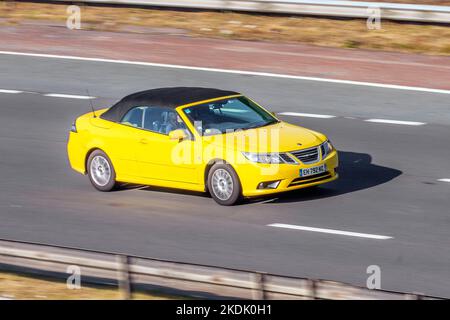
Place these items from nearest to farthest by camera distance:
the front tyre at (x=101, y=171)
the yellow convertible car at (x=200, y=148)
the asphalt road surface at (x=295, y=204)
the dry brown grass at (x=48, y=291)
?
1. the dry brown grass at (x=48, y=291)
2. the asphalt road surface at (x=295, y=204)
3. the yellow convertible car at (x=200, y=148)
4. the front tyre at (x=101, y=171)

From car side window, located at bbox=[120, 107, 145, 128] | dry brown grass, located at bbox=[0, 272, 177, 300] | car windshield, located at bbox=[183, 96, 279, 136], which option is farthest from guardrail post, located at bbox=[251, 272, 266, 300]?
car side window, located at bbox=[120, 107, 145, 128]

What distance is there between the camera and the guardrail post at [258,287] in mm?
10039

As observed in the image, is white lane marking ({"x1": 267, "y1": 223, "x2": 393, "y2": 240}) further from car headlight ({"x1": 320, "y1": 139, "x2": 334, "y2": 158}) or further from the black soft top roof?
the black soft top roof

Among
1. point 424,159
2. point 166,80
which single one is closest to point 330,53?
point 166,80

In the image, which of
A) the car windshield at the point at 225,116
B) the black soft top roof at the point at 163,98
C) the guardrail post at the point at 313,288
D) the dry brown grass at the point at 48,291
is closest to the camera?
the guardrail post at the point at 313,288

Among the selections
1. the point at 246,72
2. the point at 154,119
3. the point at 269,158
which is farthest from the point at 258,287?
the point at 246,72

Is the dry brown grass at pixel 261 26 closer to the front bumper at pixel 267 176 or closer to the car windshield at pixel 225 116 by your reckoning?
the car windshield at pixel 225 116

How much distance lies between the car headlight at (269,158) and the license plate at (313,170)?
0.72 ft

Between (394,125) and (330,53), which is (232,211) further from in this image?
(330,53)

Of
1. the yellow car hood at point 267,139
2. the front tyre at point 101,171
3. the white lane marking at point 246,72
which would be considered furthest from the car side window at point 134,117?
the white lane marking at point 246,72

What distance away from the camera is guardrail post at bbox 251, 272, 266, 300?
10039mm

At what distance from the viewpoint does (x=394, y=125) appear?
765 inches

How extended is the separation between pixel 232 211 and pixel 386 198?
7.49 ft

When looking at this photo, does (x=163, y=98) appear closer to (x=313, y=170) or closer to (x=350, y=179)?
(x=313, y=170)
